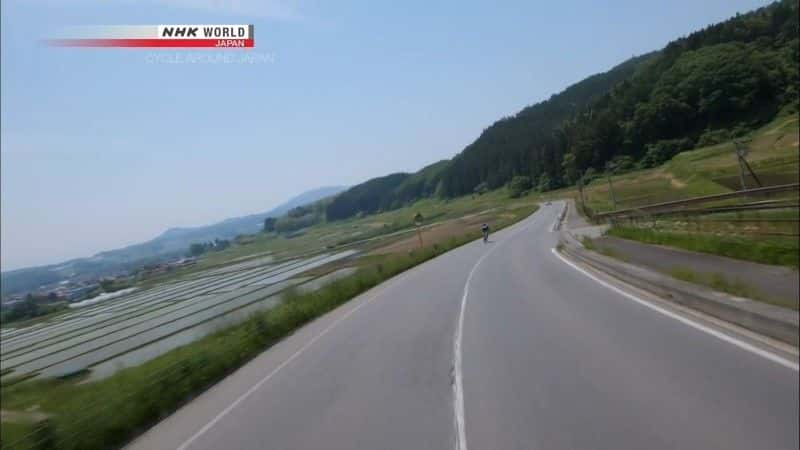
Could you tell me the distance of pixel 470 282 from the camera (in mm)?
22531

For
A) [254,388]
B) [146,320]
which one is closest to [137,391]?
[254,388]

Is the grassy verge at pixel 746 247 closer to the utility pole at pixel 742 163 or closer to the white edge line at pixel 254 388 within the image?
the utility pole at pixel 742 163

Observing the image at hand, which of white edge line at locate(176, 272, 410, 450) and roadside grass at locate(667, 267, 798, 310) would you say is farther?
white edge line at locate(176, 272, 410, 450)

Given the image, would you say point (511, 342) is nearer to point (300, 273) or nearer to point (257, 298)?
point (257, 298)

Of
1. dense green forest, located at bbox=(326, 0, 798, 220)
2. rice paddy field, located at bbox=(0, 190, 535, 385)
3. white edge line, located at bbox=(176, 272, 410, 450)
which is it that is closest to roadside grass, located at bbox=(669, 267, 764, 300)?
white edge line, located at bbox=(176, 272, 410, 450)

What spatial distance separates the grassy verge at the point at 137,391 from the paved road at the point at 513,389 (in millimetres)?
497

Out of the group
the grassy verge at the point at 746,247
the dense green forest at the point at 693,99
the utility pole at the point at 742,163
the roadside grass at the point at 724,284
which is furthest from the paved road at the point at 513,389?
the dense green forest at the point at 693,99

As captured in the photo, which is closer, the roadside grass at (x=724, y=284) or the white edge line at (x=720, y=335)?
the white edge line at (x=720, y=335)

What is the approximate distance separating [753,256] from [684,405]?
8.08m

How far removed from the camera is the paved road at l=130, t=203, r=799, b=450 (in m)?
5.18

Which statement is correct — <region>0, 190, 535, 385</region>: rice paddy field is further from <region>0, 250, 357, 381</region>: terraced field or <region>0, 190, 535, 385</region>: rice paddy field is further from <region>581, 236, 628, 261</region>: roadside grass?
<region>581, 236, 628, 261</region>: roadside grass

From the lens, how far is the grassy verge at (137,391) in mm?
8773

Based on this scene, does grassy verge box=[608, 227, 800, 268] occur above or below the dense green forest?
below

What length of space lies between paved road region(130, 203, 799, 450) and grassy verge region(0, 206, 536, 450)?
497 mm
